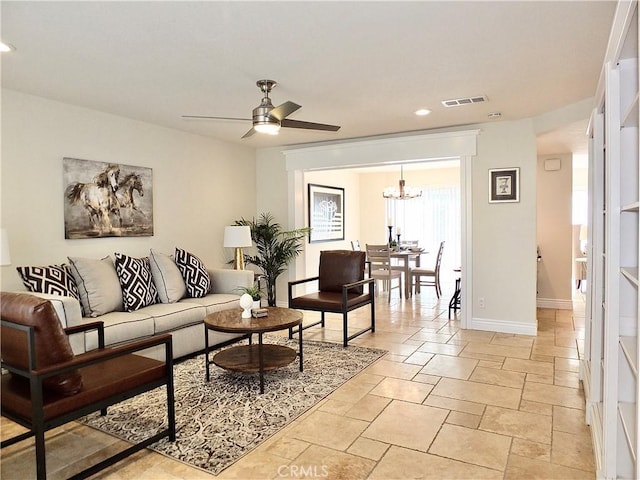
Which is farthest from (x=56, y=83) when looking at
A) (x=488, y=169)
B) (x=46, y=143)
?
(x=488, y=169)

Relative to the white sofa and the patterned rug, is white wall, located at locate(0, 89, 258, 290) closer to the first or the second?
the white sofa

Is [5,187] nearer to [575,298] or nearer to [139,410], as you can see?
[139,410]

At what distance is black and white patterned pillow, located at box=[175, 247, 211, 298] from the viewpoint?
181 inches

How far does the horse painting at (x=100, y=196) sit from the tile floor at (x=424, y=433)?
210cm

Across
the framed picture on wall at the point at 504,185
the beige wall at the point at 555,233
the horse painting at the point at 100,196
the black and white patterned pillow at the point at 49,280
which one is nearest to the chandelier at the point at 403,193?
the beige wall at the point at 555,233

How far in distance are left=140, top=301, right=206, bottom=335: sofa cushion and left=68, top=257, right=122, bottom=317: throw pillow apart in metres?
0.29

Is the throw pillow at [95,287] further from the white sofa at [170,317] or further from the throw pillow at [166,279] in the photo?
the throw pillow at [166,279]

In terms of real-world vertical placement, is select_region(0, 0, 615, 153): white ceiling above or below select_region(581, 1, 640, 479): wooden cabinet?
above

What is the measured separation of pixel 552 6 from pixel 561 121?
94.9 inches

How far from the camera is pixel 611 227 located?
1.97 meters

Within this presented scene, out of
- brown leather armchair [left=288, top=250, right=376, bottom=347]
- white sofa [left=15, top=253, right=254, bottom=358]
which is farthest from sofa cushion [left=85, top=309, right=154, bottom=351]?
brown leather armchair [left=288, top=250, right=376, bottom=347]

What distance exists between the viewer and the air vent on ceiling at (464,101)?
13.2 ft

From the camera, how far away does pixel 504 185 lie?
16.5 ft

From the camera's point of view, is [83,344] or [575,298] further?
[575,298]
